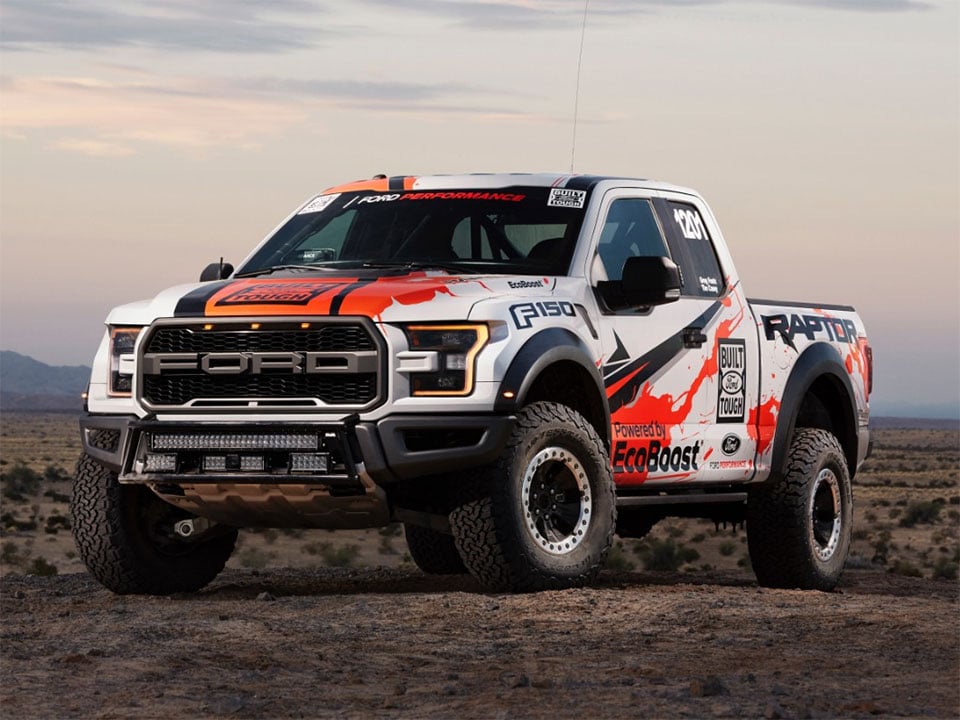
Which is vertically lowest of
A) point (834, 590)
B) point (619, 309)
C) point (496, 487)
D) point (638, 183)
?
point (834, 590)

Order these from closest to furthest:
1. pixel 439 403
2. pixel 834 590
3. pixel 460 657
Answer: pixel 460 657 < pixel 439 403 < pixel 834 590

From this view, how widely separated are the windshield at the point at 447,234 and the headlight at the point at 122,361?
1162 millimetres

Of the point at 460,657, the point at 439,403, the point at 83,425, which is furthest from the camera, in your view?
the point at 83,425

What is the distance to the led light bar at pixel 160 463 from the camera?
9875 millimetres

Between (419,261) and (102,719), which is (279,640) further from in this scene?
(419,261)

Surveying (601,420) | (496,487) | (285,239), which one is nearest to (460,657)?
(496,487)

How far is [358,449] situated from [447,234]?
206 centimetres

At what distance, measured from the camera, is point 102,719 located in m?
6.69

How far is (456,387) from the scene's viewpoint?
31.1 ft

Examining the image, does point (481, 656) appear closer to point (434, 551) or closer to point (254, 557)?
point (434, 551)

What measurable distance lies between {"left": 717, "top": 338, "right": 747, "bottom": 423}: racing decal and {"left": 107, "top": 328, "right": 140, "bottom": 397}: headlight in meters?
3.96

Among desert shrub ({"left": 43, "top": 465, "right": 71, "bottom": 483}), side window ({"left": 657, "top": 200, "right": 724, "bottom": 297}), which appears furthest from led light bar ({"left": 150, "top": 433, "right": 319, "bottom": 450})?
desert shrub ({"left": 43, "top": 465, "right": 71, "bottom": 483})

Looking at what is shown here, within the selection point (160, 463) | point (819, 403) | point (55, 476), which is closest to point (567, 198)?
point (160, 463)

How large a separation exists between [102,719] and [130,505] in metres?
4.15
